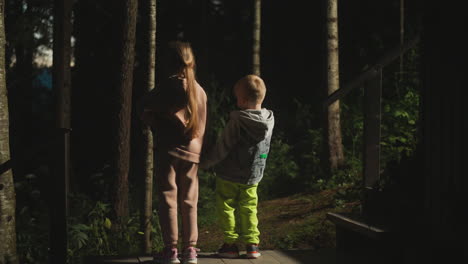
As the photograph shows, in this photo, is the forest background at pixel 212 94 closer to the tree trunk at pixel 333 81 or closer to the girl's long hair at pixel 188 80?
the tree trunk at pixel 333 81

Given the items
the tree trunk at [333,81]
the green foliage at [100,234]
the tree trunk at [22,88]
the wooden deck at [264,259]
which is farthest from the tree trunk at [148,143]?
the tree trunk at [22,88]

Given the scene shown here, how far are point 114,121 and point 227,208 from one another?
2.89m

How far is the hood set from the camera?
5023 millimetres

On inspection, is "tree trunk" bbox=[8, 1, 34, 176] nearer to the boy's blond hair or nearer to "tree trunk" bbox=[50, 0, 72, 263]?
"tree trunk" bbox=[50, 0, 72, 263]

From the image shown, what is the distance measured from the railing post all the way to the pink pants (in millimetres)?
1415

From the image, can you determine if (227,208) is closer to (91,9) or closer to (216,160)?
(216,160)

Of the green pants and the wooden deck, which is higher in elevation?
the green pants

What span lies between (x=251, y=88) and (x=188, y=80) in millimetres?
478

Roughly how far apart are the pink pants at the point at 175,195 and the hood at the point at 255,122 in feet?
1.52

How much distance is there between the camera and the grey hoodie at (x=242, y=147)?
16.5 feet

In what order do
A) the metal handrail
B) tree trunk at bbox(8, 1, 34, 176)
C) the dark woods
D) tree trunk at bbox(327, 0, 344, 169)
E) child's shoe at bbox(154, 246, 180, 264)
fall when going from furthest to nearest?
tree trunk at bbox(8, 1, 34, 176), tree trunk at bbox(327, 0, 344, 169), the dark woods, the metal handrail, child's shoe at bbox(154, 246, 180, 264)

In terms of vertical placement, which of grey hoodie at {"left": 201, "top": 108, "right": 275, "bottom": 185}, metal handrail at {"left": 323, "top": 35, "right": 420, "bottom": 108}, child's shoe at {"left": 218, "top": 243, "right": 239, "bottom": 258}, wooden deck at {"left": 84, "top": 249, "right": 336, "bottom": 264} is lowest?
wooden deck at {"left": 84, "top": 249, "right": 336, "bottom": 264}

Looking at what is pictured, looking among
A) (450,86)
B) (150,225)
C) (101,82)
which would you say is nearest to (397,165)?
(450,86)

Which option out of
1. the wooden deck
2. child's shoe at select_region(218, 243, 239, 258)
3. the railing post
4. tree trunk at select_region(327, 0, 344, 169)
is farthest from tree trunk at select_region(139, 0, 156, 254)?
tree trunk at select_region(327, 0, 344, 169)
